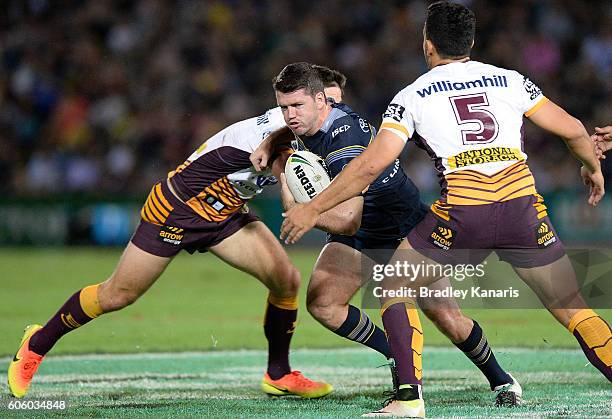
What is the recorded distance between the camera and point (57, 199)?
17.8m

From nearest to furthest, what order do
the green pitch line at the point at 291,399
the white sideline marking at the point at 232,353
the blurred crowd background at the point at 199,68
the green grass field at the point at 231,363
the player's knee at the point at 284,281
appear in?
the green pitch line at the point at 291,399 < the green grass field at the point at 231,363 < the player's knee at the point at 284,281 < the white sideline marking at the point at 232,353 < the blurred crowd background at the point at 199,68

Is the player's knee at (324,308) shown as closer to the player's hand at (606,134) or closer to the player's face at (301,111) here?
the player's face at (301,111)

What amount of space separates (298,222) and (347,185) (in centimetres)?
31

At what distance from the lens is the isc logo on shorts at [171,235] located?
6977 millimetres

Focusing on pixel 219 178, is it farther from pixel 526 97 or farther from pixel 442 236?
pixel 526 97

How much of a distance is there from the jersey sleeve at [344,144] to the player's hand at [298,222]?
69 cm

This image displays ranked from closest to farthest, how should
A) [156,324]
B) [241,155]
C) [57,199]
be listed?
[241,155] < [156,324] < [57,199]

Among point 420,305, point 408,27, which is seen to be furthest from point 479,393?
point 408,27

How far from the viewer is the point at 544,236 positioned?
564cm

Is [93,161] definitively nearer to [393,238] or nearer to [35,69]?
[35,69]

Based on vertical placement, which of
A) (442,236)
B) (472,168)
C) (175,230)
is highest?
(472,168)

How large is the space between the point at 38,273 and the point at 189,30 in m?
6.12

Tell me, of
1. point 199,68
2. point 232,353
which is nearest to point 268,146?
point 232,353

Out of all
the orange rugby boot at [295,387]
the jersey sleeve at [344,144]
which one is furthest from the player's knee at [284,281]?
the jersey sleeve at [344,144]
